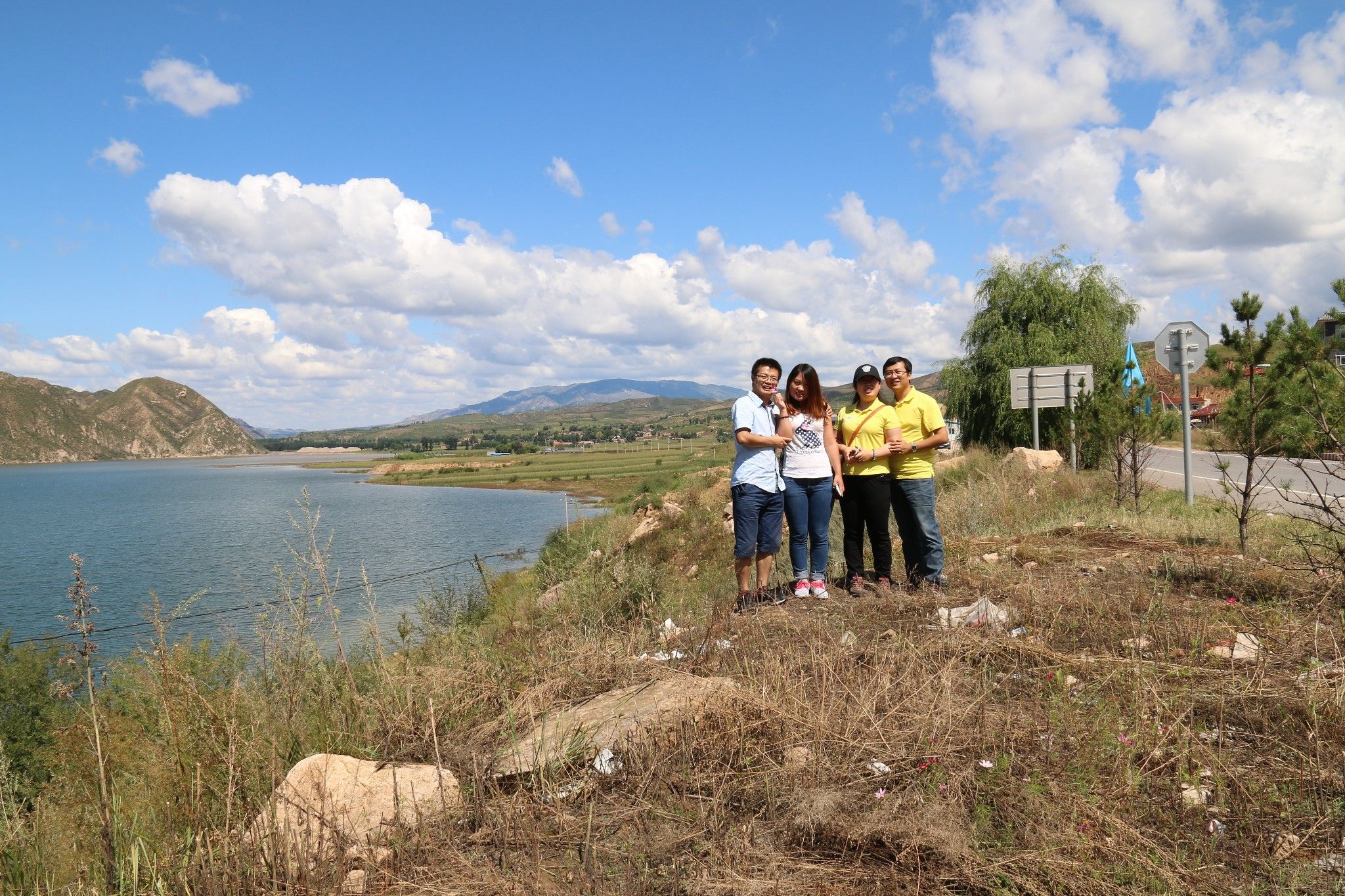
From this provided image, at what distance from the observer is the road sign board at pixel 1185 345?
32.4ft

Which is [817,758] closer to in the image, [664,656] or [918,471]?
[664,656]

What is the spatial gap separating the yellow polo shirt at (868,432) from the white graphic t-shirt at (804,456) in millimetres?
362

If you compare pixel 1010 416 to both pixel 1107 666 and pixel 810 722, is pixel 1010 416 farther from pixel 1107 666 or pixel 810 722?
pixel 810 722

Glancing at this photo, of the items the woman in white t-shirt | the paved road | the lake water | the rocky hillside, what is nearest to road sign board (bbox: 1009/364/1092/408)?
the paved road

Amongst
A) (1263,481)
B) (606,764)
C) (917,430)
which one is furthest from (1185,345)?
(606,764)

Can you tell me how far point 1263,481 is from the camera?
10.7 metres

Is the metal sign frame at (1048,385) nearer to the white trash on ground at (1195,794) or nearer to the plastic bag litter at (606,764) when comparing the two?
the white trash on ground at (1195,794)

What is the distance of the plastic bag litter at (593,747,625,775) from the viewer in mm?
3053

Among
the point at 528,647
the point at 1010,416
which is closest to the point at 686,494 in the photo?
the point at 1010,416

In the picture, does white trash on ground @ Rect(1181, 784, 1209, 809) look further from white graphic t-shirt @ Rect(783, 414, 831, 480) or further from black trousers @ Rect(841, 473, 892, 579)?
white graphic t-shirt @ Rect(783, 414, 831, 480)

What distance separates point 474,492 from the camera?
247ft

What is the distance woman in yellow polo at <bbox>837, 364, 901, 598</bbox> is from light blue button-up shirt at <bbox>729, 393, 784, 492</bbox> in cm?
72

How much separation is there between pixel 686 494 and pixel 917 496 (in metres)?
16.1

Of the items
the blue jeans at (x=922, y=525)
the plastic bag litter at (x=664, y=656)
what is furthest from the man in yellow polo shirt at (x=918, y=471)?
the plastic bag litter at (x=664, y=656)
